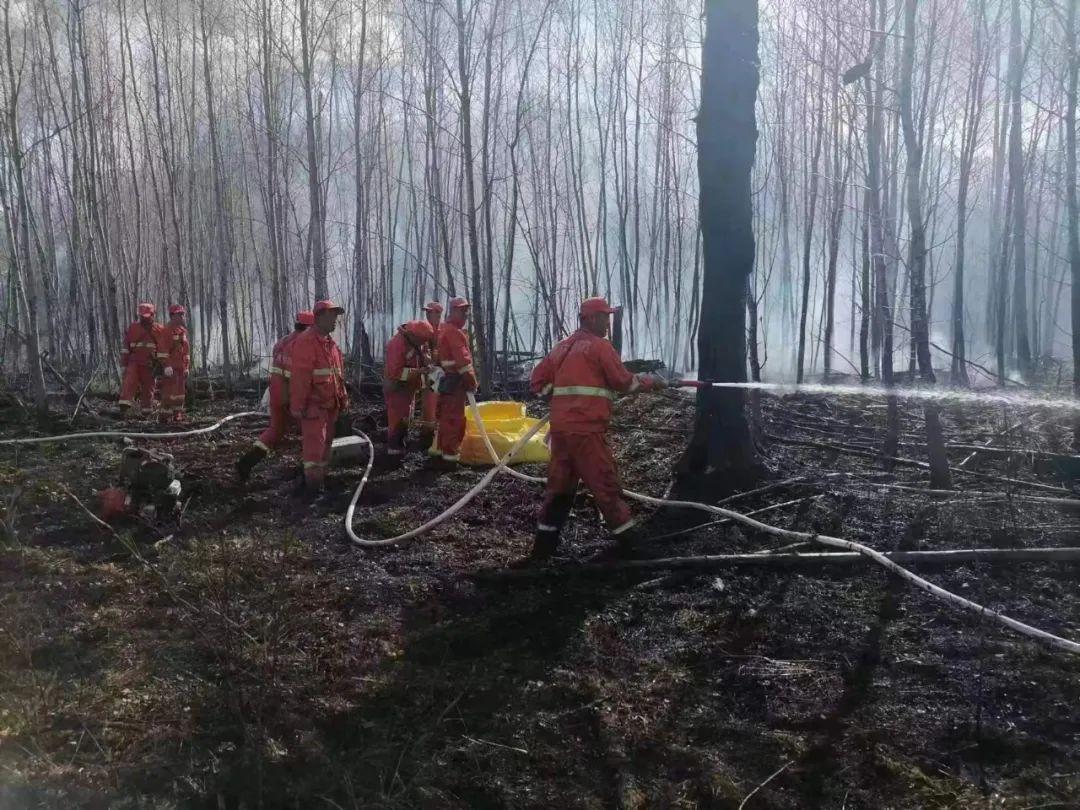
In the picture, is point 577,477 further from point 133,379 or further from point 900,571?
point 133,379

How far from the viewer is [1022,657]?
3350 millimetres

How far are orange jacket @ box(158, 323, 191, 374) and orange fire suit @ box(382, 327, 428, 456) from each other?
4.08 m

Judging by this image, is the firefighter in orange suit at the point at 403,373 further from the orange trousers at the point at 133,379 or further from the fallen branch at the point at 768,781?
the fallen branch at the point at 768,781

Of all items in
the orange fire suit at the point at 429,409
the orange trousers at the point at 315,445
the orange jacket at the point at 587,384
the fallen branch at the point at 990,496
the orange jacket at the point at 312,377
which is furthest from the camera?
the orange fire suit at the point at 429,409

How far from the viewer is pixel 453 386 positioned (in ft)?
24.6

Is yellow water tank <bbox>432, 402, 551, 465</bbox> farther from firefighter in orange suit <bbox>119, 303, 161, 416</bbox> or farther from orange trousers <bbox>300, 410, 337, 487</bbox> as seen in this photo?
firefighter in orange suit <bbox>119, 303, 161, 416</bbox>

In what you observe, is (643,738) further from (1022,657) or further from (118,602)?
(118,602)

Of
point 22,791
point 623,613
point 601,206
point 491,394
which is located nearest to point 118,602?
point 22,791

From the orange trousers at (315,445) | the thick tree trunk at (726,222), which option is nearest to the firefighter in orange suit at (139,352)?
the orange trousers at (315,445)

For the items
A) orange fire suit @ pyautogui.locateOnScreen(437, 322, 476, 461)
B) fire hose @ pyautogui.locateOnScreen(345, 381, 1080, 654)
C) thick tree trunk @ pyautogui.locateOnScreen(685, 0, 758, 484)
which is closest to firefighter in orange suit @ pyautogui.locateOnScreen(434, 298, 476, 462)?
orange fire suit @ pyautogui.locateOnScreen(437, 322, 476, 461)

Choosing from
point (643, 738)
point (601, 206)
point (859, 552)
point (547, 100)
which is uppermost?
point (547, 100)

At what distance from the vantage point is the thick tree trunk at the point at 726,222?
650 centimetres

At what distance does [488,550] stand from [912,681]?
277cm

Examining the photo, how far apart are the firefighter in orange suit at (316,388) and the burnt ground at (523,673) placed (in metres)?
1.15
